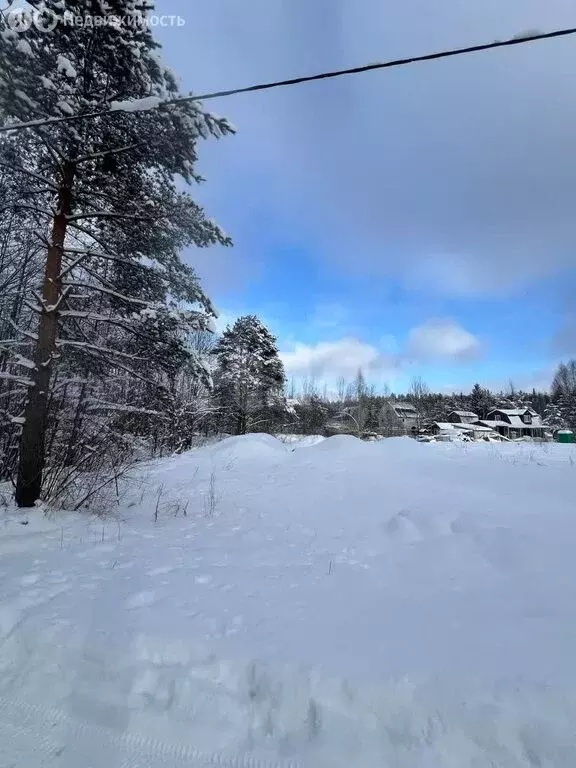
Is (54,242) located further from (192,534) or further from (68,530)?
(192,534)

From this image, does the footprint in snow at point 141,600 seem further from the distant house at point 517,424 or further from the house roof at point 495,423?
the house roof at point 495,423

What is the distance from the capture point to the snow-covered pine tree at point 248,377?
1095 inches

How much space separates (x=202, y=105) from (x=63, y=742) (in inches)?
273

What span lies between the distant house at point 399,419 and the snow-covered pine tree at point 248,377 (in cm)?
2358

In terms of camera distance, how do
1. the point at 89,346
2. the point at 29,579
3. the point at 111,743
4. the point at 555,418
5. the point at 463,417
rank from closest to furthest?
the point at 111,743
the point at 29,579
the point at 89,346
the point at 555,418
the point at 463,417

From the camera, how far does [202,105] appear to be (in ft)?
17.6

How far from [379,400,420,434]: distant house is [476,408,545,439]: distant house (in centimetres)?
1083

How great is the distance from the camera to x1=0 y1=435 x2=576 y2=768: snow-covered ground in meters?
1.93

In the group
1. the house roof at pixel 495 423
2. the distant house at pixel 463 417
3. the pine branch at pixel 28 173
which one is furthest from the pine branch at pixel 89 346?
the distant house at pixel 463 417

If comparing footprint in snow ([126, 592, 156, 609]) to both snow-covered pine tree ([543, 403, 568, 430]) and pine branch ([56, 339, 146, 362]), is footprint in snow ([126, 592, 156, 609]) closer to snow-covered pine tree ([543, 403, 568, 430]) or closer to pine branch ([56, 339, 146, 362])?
pine branch ([56, 339, 146, 362])

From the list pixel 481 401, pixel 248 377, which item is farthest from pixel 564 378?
pixel 248 377

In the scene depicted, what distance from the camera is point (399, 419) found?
59.3 meters

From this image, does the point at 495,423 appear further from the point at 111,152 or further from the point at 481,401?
the point at 111,152

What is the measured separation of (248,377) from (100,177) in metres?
22.1
